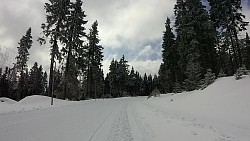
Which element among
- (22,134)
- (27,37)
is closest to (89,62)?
(27,37)

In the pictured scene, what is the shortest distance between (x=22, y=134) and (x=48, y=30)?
24.1 metres

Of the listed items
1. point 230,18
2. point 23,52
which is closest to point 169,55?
point 230,18

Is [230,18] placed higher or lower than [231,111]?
higher

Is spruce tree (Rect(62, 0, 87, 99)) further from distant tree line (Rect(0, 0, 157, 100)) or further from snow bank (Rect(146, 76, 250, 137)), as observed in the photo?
snow bank (Rect(146, 76, 250, 137))

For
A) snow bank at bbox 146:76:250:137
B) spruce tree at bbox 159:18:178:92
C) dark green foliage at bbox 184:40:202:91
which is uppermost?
spruce tree at bbox 159:18:178:92

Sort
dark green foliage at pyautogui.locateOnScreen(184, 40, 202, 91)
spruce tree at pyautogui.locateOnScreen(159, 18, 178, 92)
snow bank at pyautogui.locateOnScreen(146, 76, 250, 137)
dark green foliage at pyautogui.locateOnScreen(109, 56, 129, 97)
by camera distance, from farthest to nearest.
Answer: dark green foliage at pyautogui.locateOnScreen(109, 56, 129, 97) → spruce tree at pyautogui.locateOnScreen(159, 18, 178, 92) → dark green foliage at pyautogui.locateOnScreen(184, 40, 202, 91) → snow bank at pyautogui.locateOnScreen(146, 76, 250, 137)

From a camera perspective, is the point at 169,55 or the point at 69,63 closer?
the point at 69,63

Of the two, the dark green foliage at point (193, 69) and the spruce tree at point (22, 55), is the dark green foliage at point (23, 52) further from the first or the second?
the dark green foliage at point (193, 69)

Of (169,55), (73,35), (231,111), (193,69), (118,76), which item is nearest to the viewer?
(231,111)

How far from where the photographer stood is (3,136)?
5719 mm

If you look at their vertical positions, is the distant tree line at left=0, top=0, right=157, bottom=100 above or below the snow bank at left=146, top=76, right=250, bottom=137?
above

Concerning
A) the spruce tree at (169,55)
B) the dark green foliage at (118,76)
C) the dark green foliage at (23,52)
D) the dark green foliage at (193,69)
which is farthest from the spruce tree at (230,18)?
the dark green foliage at (118,76)

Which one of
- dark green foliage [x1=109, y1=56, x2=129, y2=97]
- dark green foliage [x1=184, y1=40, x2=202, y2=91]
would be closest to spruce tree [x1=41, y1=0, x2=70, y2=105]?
dark green foliage [x1=184, y1=40, x2=202, y2=91]

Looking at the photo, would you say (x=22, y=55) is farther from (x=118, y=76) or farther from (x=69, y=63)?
(x=118, y=76)
